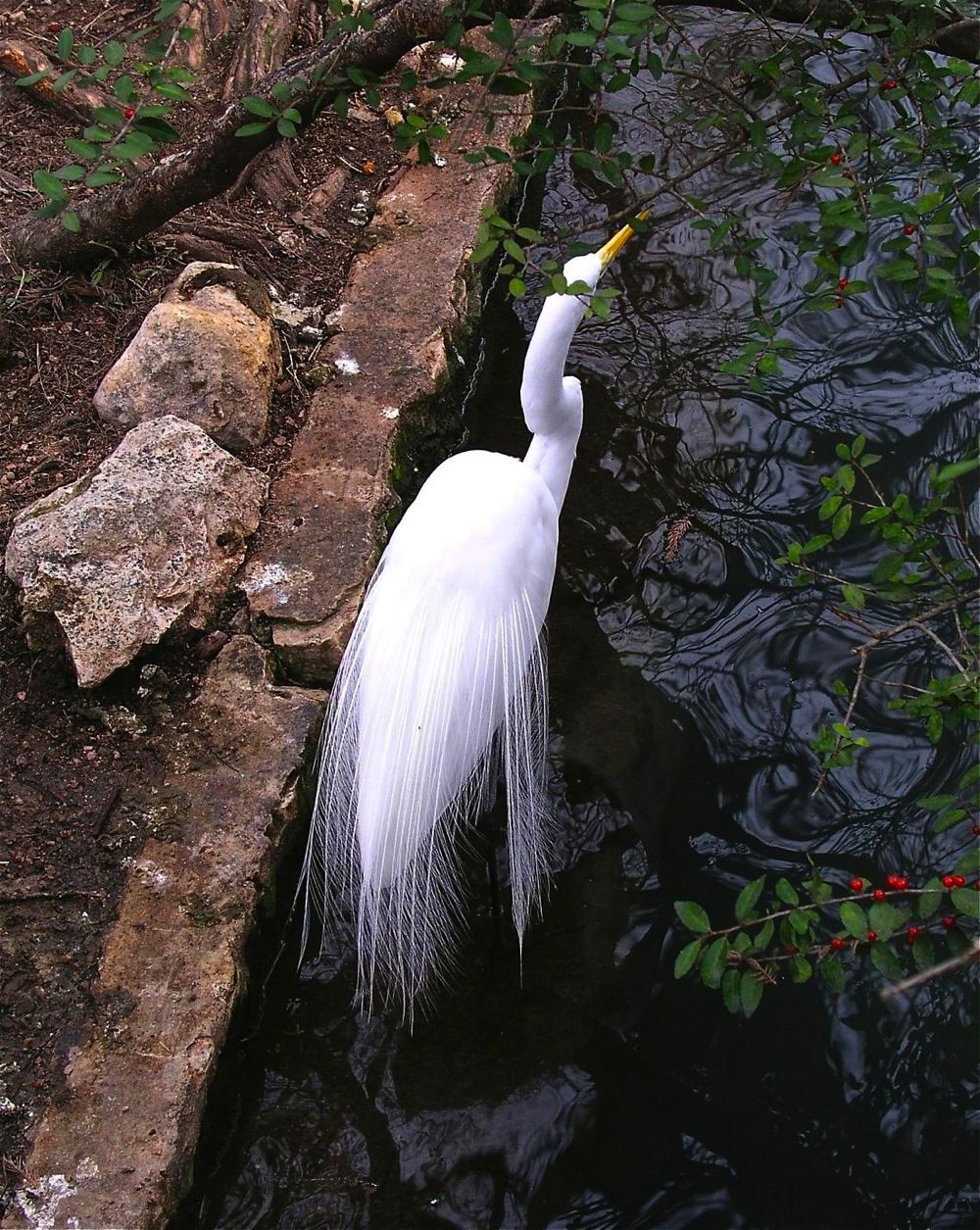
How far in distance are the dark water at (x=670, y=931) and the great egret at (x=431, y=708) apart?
15 cm

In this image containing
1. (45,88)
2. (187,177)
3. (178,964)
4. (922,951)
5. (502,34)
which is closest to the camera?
(922,951)

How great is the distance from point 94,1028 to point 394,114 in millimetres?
3479

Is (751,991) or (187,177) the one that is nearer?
(751,991)

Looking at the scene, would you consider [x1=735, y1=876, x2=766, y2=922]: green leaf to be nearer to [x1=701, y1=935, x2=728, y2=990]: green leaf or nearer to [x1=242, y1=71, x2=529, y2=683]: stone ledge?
[x1=701, y1=935, x2=728, y2=990]: green leaf

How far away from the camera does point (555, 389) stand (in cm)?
260

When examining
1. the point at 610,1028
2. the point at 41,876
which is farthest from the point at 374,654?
the point at 610,1028

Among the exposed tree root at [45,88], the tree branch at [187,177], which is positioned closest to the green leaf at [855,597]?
the tree branch at [187,177]

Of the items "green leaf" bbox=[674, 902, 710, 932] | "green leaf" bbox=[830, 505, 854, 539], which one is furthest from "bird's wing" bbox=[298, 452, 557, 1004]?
"green leaf" bbox=[674, 902, 710, 932]

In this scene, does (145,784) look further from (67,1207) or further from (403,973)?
(67,1207)

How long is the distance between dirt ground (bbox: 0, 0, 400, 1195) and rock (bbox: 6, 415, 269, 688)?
11cm

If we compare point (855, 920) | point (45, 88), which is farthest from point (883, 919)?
point (45, 88)

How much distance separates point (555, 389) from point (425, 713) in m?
0.82

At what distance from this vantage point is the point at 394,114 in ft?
13.8

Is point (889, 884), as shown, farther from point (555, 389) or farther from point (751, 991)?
point (555, 389)
